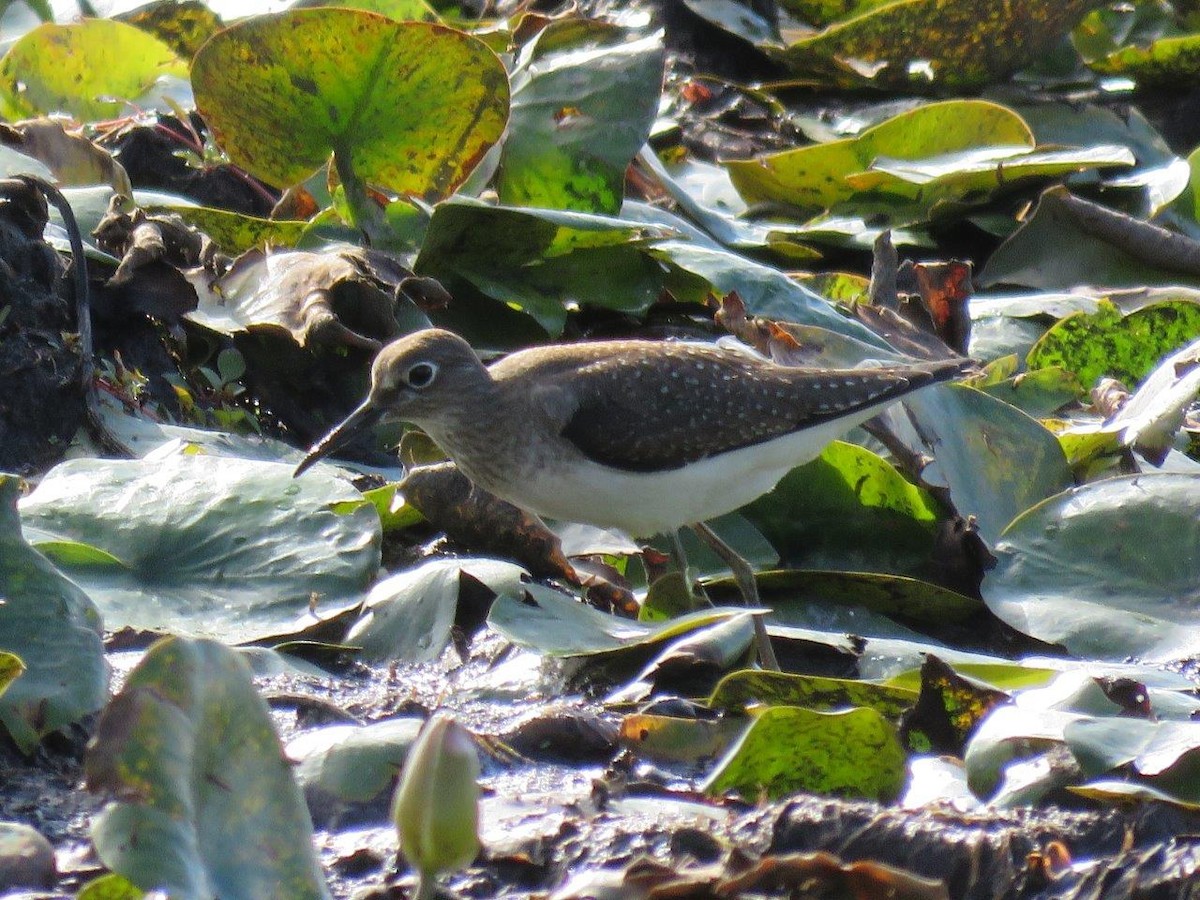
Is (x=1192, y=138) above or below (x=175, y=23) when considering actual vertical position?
below

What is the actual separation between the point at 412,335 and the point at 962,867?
2657 millimetres

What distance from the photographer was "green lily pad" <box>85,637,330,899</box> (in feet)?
5.97

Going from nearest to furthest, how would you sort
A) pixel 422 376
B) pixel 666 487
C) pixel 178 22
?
pixel 666 487
pixel 422 376
pixel 178 22

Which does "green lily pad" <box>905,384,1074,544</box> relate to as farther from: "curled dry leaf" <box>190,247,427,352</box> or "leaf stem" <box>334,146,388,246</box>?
"leaf stem" <box>334,146,388,246</box>

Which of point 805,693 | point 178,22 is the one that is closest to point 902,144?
point 178,22

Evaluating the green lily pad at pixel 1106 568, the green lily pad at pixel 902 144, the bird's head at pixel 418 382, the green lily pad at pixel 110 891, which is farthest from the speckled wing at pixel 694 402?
the green lily pad at pixel 110 891

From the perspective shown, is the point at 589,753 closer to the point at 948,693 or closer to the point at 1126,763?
the point at 948,693

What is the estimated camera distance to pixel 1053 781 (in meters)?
3.00

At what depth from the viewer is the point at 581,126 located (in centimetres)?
556

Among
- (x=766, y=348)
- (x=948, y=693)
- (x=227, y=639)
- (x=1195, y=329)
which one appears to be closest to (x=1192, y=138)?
(x=1195, y=329)

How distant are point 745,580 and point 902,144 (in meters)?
2.42

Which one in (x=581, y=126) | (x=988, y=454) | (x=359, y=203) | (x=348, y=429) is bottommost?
(x=988, y=454)

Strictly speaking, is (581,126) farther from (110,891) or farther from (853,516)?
(110,891)

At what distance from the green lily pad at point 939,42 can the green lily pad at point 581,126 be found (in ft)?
4.89
